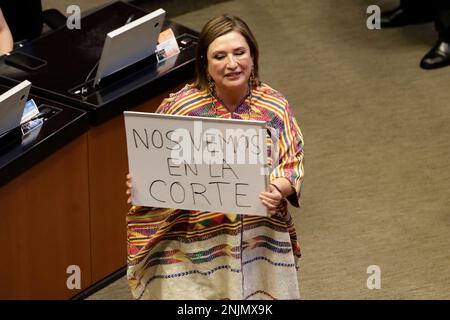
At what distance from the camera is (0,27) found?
4.75 m

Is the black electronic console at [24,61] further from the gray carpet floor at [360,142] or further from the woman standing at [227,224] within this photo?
the woman standing at [227,224]

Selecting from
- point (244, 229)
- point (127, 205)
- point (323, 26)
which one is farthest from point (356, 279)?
point (323, 26)

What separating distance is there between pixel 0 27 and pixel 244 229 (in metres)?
1.82

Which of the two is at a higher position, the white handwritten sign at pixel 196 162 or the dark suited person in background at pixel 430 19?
the dark suited person in background at pixel 430 19

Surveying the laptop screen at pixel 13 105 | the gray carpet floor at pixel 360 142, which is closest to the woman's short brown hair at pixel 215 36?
the laptop screen at pixel 13 105

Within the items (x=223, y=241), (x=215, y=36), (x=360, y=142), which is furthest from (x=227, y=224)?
(x=360, y=142)

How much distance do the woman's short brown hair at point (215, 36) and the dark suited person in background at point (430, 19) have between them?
3032 millimetres

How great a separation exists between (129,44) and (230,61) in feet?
3.73

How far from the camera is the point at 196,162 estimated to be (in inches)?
130

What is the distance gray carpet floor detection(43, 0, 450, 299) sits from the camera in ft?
15.5

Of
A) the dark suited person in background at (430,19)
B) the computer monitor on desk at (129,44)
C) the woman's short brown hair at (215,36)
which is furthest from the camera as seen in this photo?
the dark suited person in background at (430,19)

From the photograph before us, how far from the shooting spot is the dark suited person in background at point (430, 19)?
244 inches

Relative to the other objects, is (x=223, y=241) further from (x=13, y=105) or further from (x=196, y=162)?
(x=13, y=105)
